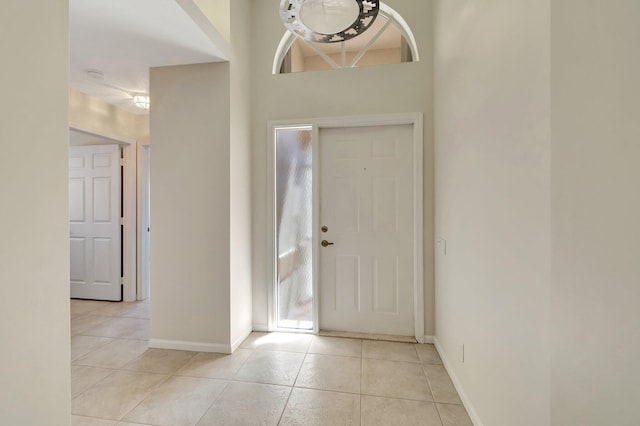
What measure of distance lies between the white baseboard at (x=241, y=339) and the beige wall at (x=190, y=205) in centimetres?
8

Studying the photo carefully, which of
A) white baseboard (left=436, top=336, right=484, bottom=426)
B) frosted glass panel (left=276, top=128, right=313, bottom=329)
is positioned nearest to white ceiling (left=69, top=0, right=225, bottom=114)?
frosted glass panel (left=276, top=128, right=313, bottom=329)

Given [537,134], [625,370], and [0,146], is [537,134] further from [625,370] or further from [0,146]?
[0,146]

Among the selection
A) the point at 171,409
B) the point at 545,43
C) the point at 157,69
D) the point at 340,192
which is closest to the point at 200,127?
the point at 157,69

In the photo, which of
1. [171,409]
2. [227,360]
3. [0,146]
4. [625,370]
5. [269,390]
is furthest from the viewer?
[227,360]

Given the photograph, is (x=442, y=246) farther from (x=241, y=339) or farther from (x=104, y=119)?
(x=104, y=119)

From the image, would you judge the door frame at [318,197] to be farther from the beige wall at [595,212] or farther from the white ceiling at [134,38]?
the beige wall at [595,212]

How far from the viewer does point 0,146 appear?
852mm

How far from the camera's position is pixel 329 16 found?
1239mm

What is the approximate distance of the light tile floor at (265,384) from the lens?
163cm

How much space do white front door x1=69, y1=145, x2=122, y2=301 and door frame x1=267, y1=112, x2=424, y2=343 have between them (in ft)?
7.61

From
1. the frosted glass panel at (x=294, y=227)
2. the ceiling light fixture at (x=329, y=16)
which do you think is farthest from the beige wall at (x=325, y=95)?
the ceiling light fixture at (x=329, y=16)

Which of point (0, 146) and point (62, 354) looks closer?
point (0, 146)

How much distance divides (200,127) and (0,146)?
160 cm

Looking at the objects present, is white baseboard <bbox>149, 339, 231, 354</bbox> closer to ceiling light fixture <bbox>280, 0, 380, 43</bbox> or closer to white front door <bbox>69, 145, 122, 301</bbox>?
white front door <bbox>69, 145, 122, 301</bbox>
